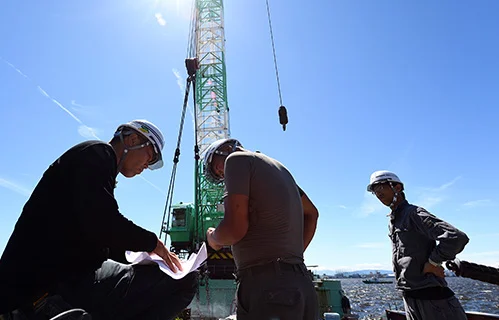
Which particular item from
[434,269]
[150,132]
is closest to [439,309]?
[434,269]

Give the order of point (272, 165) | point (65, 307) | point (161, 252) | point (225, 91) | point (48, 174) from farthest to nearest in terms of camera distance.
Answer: point (225, 91)
point (272, 165)
point (161, 252)
point (48, 174)
point (65, 307)

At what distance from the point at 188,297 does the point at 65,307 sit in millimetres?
688

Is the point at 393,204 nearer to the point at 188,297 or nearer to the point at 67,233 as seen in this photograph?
the point at 188,297

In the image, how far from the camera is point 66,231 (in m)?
1.53

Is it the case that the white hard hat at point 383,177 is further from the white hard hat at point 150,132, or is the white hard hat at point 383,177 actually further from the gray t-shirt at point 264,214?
the white hard hat at point 150,132

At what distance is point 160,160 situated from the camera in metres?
2.48

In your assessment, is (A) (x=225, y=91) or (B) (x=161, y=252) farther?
(A) (x=225, y=91)

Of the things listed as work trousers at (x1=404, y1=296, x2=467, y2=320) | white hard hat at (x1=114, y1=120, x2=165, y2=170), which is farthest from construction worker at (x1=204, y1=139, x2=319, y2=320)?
work trousers at (x1=404, y1=296, x2=467, y2=320)

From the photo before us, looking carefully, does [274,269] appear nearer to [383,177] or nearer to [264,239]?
[264,239]

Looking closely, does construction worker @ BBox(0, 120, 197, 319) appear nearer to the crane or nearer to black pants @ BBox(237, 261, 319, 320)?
black pants @ BBox(237, 261, 319, 320)

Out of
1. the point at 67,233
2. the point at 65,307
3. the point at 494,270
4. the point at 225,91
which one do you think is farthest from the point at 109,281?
the point at 225,91

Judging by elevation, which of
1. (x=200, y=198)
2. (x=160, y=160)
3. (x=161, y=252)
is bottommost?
(x=161, y=252)

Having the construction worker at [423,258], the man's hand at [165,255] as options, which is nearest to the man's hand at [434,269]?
the construction worker at [423,258]

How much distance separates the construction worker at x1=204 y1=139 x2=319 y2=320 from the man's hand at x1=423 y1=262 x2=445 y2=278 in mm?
1810
